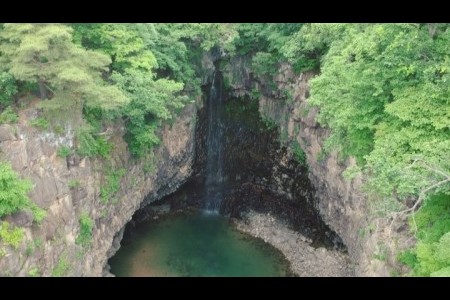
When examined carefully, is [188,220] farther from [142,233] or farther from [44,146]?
[44,146]

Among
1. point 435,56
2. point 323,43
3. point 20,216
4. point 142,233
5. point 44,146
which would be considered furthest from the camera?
point 142,233

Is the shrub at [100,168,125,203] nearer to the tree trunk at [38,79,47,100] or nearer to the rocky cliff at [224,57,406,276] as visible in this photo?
the tree trunk at [38,79,47,100]

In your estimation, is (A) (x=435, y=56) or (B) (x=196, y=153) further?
(B) (x=196, y=153)

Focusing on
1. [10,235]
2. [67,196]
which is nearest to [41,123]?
[67,196]

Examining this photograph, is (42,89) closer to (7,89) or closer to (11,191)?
(7,89)

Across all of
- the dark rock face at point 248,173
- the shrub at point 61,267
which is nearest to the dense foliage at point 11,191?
the shrub at point 61,267

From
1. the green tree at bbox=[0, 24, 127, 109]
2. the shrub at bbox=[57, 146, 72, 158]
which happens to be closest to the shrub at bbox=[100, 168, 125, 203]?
the shrub at bbox=[57, 146, 72, 158]

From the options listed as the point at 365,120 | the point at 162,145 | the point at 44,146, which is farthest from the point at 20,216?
the point at 365,120
